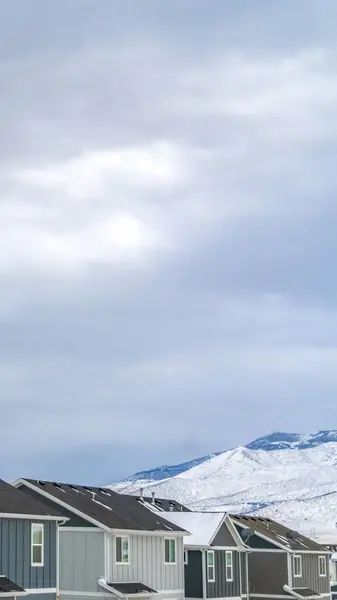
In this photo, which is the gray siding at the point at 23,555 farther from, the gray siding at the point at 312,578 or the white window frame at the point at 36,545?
the gray siding at the point at 312,578

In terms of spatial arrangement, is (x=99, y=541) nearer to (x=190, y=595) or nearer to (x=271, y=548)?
(x=190, y=595)

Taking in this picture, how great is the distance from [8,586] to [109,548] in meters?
9.57

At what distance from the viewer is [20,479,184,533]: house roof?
52688 mm

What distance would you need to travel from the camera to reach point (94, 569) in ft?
168

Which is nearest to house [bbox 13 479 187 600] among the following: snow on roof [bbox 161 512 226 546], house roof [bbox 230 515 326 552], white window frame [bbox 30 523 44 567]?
snow on roof [bbox 161 512 226 546]

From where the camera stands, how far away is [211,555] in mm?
61688

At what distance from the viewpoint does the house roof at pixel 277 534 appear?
70.2 metres

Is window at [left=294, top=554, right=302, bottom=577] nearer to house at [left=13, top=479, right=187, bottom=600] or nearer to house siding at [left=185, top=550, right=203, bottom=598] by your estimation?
house siding at [left=185, top=550, right=203, bottom=598]

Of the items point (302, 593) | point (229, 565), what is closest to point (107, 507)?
point (229, 565)

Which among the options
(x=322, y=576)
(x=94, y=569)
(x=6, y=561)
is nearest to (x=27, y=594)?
(x=6, y=561)

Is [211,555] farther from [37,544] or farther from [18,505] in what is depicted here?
[18,505]

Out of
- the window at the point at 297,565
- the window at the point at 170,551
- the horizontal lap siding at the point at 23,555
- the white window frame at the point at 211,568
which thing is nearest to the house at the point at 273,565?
the window at the point at 297,565

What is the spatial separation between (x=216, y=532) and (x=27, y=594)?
19640 mm

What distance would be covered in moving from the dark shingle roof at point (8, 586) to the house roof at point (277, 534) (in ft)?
91.9
